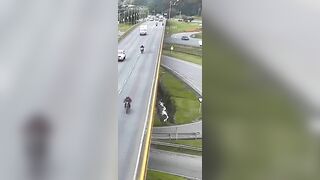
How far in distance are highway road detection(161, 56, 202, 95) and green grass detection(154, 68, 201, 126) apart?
0.03 m

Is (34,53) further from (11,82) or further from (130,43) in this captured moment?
(130,43)

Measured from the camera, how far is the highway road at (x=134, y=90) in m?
2.33

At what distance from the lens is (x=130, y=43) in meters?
2.42

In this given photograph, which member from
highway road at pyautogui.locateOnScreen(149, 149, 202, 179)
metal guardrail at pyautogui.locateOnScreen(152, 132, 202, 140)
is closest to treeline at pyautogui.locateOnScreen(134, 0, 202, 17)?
metal guardrail at pyautogui.locateOnScreen(152, 132, 202, 140)

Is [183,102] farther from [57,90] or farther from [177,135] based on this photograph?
[57,90]

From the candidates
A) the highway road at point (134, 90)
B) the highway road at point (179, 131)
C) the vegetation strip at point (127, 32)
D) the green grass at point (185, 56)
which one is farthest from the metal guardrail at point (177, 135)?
the vegetation strip at point (127, 32)

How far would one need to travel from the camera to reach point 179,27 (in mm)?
2383

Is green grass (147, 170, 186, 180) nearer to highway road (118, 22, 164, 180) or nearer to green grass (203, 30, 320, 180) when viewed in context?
highway road (118, 22, 164, 180)

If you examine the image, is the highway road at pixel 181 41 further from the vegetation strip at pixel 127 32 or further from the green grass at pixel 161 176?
the green grass at pixel 161 176

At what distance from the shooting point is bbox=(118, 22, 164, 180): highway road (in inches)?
91.7

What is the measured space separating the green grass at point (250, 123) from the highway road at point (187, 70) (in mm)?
44

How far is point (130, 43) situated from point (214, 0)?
0.51 metres

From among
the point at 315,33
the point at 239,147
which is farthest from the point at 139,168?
the point at 315,33

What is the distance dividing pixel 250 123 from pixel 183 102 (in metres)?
0.37
